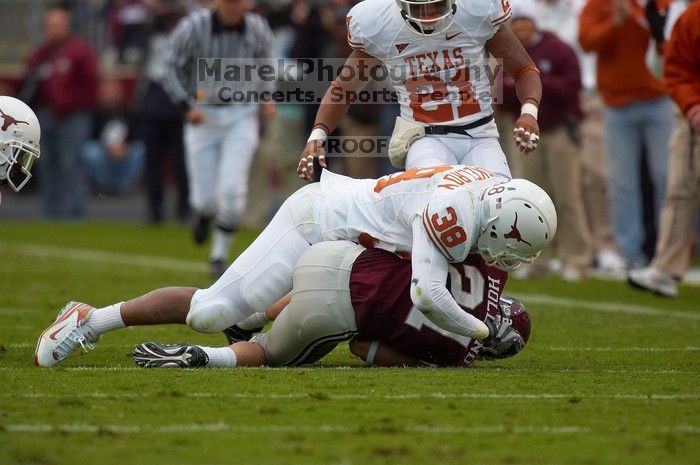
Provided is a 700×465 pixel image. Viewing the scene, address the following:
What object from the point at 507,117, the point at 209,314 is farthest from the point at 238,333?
the point at 507,117

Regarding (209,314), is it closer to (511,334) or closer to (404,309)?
(404,309)

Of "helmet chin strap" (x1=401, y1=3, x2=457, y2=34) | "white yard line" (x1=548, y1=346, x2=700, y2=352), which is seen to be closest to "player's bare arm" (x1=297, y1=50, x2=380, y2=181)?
"helmet chin strap" (x1=401, y1=3, x2=457, y2=34)

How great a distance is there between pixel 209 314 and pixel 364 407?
1.16 meters

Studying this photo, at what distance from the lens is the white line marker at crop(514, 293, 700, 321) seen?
27.9 feet

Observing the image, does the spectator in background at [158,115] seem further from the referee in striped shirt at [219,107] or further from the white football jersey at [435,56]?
the white football jersey at [435,56]

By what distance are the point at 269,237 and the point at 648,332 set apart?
252 centimetres

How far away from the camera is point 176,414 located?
15.7ft

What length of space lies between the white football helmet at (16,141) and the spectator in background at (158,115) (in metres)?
9.91

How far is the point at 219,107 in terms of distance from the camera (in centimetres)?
1080

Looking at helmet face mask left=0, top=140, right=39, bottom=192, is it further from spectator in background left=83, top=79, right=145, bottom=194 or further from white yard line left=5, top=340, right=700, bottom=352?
spectator in background left=83, top=79, right=145, bottom=194

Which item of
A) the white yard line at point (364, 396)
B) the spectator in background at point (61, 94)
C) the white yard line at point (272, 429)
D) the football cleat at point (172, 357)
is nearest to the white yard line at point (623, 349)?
the white yard line at point (364, 396)

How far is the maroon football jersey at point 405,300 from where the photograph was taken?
5770 millimetres

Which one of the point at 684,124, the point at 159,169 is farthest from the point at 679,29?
the point at 159,169

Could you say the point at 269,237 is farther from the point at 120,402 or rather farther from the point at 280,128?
the point at 280,128
